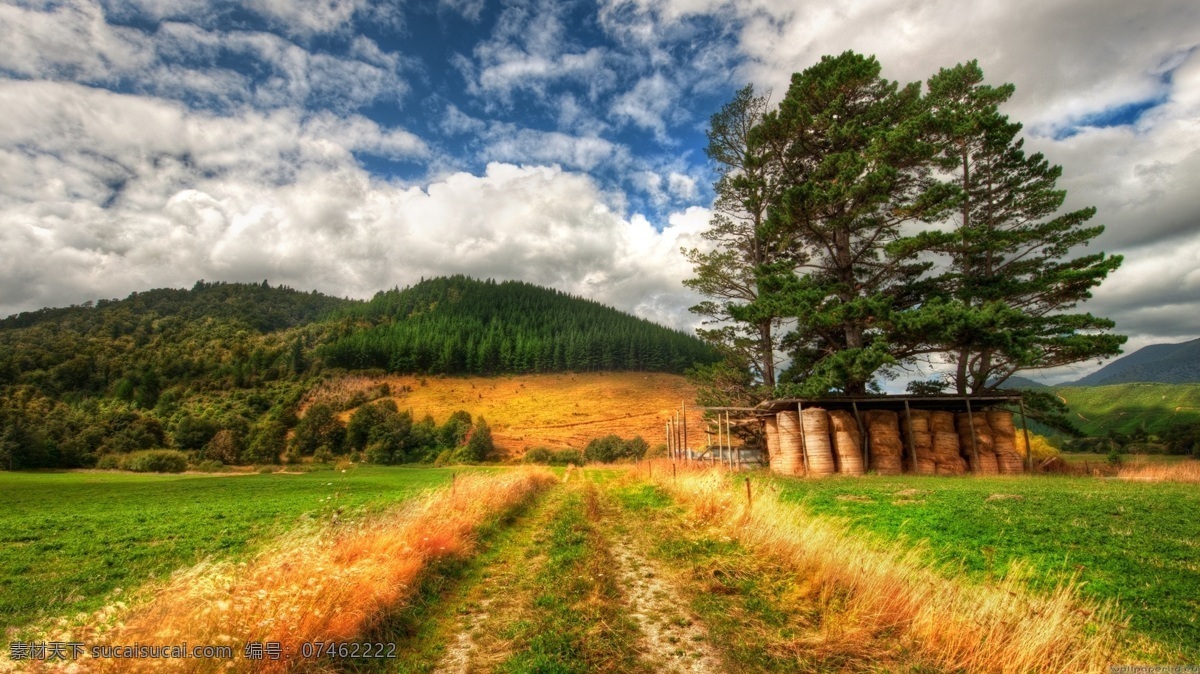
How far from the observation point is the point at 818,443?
869 inches

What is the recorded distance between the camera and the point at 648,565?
8758 millimetres

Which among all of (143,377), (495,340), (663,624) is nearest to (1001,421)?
(663,624)

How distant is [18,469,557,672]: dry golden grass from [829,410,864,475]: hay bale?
1900 centimetres

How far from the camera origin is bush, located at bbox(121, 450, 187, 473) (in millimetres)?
49812

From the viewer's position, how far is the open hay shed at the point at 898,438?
21.8 metres

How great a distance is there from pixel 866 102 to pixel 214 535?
32.5 m

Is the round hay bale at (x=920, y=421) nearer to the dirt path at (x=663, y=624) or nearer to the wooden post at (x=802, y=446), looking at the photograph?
the wooden post at (x=802, y=446)

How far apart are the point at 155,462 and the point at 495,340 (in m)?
79.7

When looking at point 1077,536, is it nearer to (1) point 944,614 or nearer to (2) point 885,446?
(1) point 944,614

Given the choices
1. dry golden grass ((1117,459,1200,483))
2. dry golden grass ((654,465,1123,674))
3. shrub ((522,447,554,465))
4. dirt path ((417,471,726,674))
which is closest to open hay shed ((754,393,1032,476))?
dry golden grass ((1117,459,1200,483))

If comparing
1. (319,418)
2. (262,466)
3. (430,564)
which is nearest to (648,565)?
(430,564)

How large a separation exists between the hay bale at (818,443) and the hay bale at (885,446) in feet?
6.07

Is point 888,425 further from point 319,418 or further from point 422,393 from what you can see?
point 422,393

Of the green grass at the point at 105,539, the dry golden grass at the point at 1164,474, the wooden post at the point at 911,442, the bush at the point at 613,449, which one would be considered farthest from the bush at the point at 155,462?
the dry golden grass at the point at 1164,474
